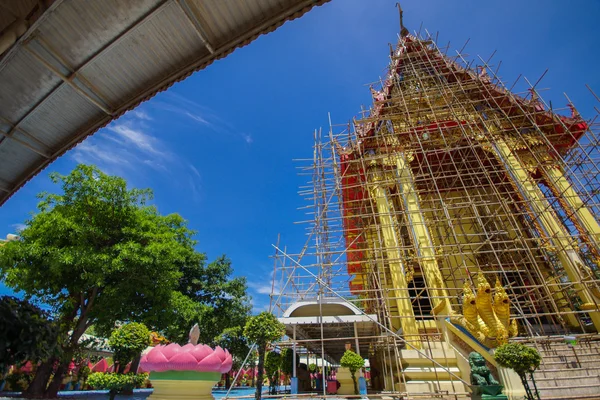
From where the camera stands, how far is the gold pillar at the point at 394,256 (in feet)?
32.3

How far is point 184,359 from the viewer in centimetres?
315

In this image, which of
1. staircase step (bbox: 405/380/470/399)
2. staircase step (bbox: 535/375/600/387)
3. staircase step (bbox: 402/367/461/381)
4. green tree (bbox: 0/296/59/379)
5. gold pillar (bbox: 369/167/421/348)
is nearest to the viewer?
green tree (bbox: 0/296/59/379)

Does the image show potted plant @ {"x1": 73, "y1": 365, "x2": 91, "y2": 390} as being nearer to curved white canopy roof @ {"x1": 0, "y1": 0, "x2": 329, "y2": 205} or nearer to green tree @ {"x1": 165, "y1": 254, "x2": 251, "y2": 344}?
green tree @ {"x1": 165, "y1": 254, "x2": 251, "y2": 344}

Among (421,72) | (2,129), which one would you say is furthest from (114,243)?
(421,72)

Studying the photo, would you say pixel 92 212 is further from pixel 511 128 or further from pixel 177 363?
pixel 511 128

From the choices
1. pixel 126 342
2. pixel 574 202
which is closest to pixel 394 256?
pixel 574 202

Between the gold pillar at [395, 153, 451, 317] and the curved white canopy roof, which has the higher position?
the gold pillar at [395, 153, 451, 317]

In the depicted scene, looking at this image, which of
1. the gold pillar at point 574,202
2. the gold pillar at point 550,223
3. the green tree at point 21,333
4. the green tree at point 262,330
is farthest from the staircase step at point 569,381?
the green tree at point 21,333

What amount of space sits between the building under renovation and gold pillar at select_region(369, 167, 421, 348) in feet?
0.16

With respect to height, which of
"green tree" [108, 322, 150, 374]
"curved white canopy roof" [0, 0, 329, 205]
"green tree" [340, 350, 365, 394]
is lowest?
"green tree" [340, 350, 365, 394]

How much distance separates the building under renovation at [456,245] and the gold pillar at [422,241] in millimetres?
43

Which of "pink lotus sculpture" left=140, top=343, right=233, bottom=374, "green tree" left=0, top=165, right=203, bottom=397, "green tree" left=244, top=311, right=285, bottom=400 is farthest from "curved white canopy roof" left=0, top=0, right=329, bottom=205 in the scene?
"green tree" left=0, top=165, right=203, bottom=397

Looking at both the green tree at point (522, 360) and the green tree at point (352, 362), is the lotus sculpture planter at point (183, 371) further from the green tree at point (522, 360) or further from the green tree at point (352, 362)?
the green tree at point (352, 362)

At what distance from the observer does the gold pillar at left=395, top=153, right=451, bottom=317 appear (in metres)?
9.96
